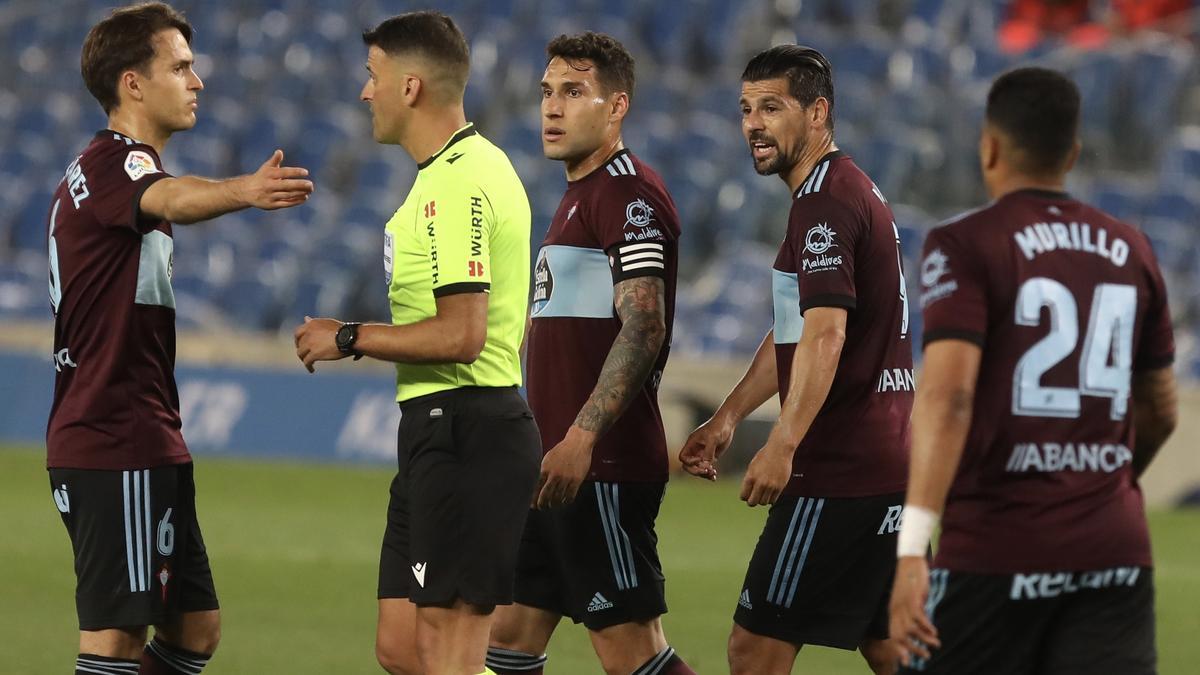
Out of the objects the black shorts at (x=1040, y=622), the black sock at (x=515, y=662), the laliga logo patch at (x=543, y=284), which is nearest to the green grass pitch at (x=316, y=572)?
the black sock at (x=515, y=662)

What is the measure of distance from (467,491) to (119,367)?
1.17m

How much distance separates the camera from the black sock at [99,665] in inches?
207

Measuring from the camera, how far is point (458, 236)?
494 centimetres

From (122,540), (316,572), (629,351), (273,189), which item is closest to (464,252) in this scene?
(273,189)

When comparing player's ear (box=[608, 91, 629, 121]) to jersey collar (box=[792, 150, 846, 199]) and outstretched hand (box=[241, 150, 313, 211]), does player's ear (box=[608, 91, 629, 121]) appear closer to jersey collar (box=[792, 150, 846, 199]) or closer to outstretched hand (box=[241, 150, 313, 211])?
jersey collar (box=[792, 150, 846, 199])

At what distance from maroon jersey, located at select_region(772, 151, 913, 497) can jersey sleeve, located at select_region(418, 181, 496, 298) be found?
1.07 meters

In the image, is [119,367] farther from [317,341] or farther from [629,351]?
[629,351]

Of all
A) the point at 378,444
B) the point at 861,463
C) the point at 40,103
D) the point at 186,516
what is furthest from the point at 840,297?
the point at 40,103

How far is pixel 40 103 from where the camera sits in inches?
872

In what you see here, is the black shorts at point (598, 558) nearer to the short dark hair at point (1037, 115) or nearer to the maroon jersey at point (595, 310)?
the maroon jersey at point (595, 310)

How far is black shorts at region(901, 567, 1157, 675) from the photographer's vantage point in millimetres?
4008

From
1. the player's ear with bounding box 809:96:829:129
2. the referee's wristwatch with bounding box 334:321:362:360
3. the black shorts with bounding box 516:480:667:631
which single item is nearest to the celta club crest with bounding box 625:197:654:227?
the player's ear with bounding box 809:96:829:129

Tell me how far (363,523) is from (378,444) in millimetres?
A: 3469

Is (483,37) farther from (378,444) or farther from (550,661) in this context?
(550,661)
